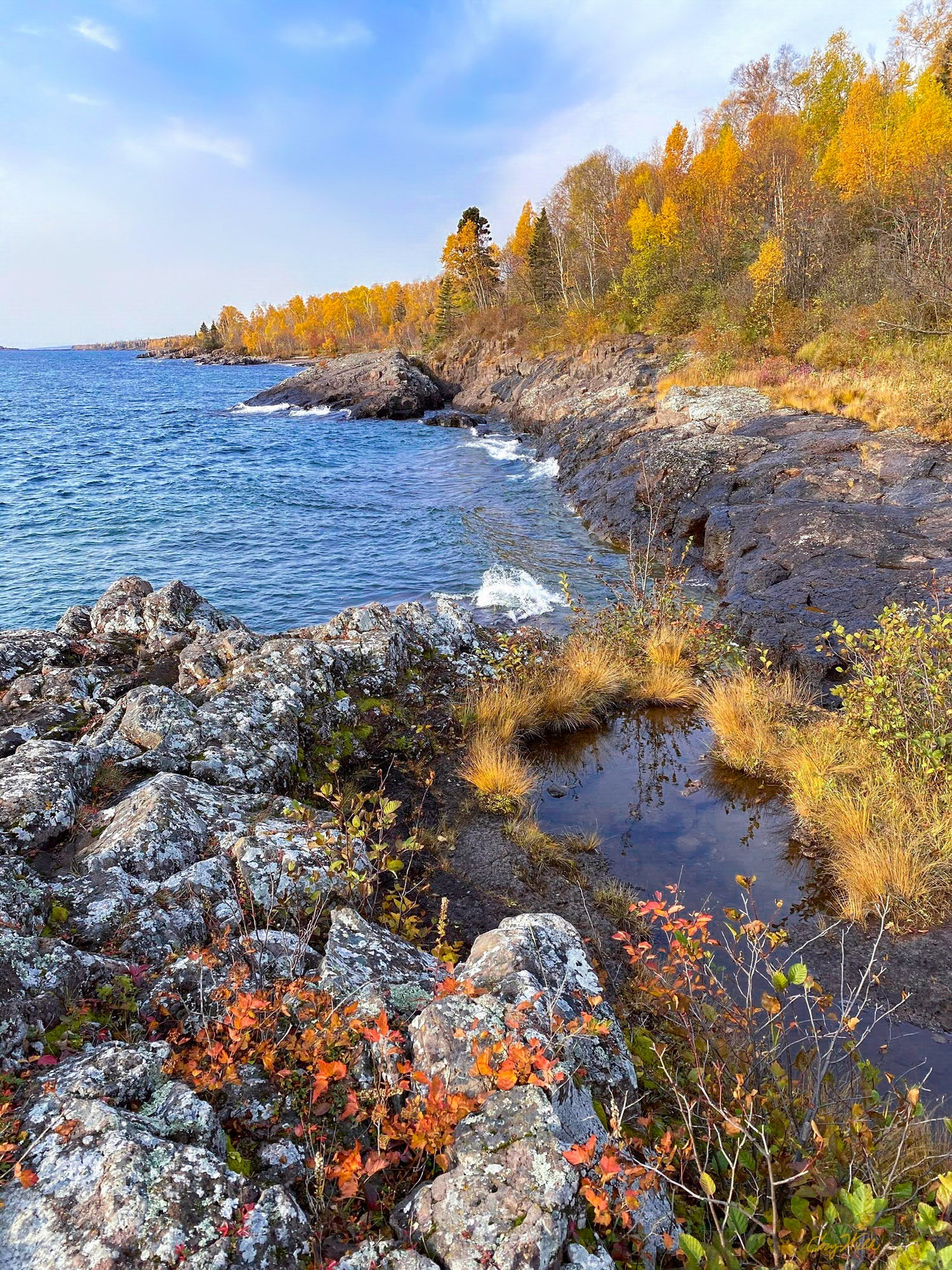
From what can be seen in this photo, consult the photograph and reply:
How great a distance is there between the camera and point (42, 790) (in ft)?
17.3

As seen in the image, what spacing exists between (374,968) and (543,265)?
2544 inches

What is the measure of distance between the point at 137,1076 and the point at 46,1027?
0.80 meters

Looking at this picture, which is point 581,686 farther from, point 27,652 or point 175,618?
point 27,652

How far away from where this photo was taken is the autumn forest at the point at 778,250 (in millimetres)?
20406

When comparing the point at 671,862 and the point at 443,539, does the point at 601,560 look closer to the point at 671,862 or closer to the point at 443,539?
the point at 443,539

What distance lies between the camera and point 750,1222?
2.79 metres

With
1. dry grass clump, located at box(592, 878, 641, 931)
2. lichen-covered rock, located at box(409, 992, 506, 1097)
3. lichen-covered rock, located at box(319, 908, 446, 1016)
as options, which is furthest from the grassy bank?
lichen-covered rock, located at box(409, 992, 506, 1097)

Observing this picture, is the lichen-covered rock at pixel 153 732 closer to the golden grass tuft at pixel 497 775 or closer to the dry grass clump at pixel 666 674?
the golden grass tuft at pixel 497 775

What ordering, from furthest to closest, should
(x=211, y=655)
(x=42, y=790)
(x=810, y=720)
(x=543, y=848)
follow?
1. (x=211, y=655)
2. (x=810, y=720)
3. (x=543, y=848)
4. (x=42, y=790)

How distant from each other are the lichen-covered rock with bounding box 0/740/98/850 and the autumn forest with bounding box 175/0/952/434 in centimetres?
1752

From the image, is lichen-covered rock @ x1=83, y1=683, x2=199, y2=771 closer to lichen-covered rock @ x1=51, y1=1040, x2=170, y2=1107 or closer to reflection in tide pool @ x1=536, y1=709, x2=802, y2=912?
lichen-covered rock @ x1=51, y1=1040, x2=170, y2=1107

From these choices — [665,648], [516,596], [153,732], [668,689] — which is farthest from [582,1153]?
[516,596]

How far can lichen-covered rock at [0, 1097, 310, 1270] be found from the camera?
227cm

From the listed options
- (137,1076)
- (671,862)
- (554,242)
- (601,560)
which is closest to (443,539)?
(601,560)
